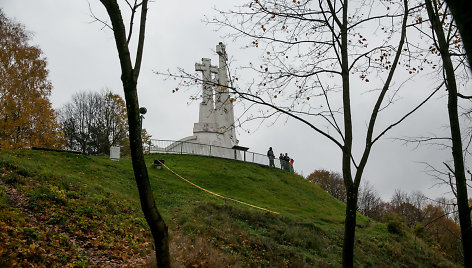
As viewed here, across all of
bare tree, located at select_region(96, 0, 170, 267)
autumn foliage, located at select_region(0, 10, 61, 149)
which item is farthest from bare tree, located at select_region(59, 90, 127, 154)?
bare tree, located at select_region(96, 0, 170, 267)

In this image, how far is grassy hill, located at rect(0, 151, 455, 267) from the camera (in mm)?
8383

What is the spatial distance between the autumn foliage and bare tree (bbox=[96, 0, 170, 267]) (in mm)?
20475

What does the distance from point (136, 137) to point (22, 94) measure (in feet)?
78.7

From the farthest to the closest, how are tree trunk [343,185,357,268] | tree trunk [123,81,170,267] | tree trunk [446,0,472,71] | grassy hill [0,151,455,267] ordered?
grassy hill [0,151,455,267] → tree trunk [343,185,357,268] → tree trunk [123,81,170,267] → tree trunk [446,0,472,71]

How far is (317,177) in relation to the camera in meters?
63.5

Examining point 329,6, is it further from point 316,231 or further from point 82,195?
point 316,231

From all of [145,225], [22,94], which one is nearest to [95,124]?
[22,94]

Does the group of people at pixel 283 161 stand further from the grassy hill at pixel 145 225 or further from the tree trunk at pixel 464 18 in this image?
the tree trunk at pixel 464 18

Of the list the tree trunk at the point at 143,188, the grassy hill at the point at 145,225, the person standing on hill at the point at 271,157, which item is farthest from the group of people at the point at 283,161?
the tree trunk at the point at 143,188

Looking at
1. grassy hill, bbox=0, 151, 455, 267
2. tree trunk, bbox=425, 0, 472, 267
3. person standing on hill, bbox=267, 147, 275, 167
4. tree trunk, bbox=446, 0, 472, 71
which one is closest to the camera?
tree trunk, bbox=446, 0, 472, 71

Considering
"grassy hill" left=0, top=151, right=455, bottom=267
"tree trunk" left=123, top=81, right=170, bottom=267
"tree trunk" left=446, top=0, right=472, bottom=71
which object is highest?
"tree trunk" left=446, top=0, right=472, bottom=71

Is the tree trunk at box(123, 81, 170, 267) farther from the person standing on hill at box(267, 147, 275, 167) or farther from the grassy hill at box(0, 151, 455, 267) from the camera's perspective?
the person standing on hill at box(267, 147, 275, 167)

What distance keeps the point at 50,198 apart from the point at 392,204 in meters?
65.0

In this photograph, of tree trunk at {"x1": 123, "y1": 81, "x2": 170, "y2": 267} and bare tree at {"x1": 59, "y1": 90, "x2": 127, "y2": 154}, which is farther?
bare tree at {"x1": 59, "y1": 90, "x2": 127, "y2": 154}
